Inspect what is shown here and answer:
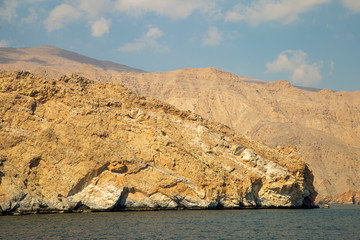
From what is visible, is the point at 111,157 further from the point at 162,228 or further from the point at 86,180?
the point at 162,228

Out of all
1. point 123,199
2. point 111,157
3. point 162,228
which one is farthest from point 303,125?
point 162,228

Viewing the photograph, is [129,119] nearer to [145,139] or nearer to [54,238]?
[145,139]

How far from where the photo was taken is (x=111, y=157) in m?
42.5

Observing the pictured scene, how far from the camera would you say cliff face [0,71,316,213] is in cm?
3944

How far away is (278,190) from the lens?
51.1 metres

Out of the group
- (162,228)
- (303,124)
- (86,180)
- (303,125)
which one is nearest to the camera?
(162,228)

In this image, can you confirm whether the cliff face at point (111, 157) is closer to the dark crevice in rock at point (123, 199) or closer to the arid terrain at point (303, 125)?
the dark crevice in rock at point (123, 199)

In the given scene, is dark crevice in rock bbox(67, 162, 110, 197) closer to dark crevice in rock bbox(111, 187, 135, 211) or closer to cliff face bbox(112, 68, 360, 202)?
dark crevice in rock bbox(111, 187, 135, 211)

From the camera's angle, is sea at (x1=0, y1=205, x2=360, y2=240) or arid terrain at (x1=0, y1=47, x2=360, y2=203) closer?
sea at (x1=0, y1=205, x2=360, y2=240)

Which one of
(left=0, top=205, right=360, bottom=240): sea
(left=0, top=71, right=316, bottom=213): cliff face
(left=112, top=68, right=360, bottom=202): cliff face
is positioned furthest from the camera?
(left=112, top=68, right=360, bottom=202): cliff face

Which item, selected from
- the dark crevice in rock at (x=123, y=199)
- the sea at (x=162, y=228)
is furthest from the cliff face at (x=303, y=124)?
the sea at (x=162, y=228)

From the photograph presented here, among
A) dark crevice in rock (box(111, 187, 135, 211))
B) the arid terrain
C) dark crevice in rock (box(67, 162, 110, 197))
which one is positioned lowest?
dark crevice in rock (box(111, 187, 135, 211))

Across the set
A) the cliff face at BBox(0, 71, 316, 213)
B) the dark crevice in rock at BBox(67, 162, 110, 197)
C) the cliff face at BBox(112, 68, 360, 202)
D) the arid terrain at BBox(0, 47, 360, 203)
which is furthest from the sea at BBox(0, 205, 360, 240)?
the arid terrain at BBox(0, 47, 360, 203)

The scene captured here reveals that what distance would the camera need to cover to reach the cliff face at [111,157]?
39438 millimetres
